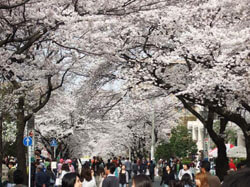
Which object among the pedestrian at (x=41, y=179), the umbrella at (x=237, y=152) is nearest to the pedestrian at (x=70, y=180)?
the pedestrian at (x=41, y=179)

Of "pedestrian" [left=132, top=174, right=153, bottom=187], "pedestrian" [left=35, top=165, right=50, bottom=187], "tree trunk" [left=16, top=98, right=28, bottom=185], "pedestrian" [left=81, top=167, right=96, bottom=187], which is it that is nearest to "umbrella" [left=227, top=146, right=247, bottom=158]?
"tree trunk" [left=16, top=98, right=28, bottom=185]

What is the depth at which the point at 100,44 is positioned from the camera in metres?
15.8

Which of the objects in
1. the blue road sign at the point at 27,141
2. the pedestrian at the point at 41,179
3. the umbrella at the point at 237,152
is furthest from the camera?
the umbrella at the point at 237,152

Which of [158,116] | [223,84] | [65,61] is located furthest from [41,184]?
[158,116]

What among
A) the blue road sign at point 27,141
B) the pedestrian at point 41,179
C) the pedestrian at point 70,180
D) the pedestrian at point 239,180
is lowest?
the pedestrian at point 41,179

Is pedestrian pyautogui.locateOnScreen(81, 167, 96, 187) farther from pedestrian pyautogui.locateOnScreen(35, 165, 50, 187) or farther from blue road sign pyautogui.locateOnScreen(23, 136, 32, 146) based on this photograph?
blue road sign pyautogui.locateOnScreen(23, 136, 32, 146)

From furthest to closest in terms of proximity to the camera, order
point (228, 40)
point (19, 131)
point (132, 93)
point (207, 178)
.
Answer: point (132, 93), point (19, 131), point (228, 40), point (207, 178)

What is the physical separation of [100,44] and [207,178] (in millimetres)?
9337

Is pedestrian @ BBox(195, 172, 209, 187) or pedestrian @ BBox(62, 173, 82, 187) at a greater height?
pedestrian @ BBox(62, 173, 82, 187)

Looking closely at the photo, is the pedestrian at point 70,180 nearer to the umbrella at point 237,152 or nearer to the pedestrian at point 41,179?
the pedestrian at point 41,179

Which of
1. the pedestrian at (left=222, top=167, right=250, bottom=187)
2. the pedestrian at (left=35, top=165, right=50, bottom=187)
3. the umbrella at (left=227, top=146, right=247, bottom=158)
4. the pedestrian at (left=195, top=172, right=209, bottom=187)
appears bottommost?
the pedestrian at (left=35, top=165, right=50, bottom=187)

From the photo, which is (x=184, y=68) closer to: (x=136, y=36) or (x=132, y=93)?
(x=132, y=93)

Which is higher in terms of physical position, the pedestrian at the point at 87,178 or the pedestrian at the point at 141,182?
the pedestrian at the point at 141,182

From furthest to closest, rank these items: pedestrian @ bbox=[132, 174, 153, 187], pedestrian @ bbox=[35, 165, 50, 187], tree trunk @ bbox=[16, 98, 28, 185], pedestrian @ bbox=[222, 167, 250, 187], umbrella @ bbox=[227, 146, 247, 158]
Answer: umbrella @ bbox=[227, 146, 247, 158]
tree trunk @ bbox=[16, 98, 28, 185]
pedestrian @ bbox=[35, 165, 50, 187]
pedestrian @ bbox=[132, 174, 153, 187]
pedestrian @ bbox=[222, 167, 250, 187]
